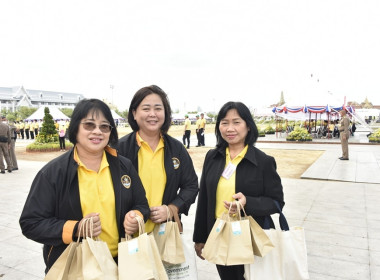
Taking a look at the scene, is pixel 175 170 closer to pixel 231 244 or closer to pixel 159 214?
pixel 159 214

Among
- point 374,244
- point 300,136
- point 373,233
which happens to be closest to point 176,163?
point 374,244

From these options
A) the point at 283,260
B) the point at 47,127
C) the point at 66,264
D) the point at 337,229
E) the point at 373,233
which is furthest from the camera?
the point at 47,127

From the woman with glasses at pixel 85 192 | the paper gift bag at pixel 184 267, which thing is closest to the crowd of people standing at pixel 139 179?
the woman with glasses at pixel 85 192

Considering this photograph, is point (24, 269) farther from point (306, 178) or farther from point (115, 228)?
point (306, 178)

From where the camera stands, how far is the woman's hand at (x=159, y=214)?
1.80m

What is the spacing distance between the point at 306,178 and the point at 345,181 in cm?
90

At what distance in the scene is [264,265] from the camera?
1.79 metres

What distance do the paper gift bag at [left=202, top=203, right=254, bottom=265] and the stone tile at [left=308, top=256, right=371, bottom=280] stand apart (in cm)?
175

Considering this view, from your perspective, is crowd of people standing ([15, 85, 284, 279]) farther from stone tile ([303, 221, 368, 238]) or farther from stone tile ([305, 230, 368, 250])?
stone tile ([303, 221, 368, 238])

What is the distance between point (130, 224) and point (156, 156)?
Answer: 1.99 feet

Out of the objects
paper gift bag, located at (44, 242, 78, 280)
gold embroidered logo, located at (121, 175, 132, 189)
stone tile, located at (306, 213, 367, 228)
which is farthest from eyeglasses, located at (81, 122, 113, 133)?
stone tile, located at (306, 213, 367, 228)

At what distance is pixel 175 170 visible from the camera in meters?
2.02

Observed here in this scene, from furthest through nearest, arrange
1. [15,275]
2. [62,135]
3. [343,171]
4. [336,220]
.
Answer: [62,135] → [343,171] → [336,220] → [15,275]

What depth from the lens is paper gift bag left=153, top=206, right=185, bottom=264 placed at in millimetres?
1737
